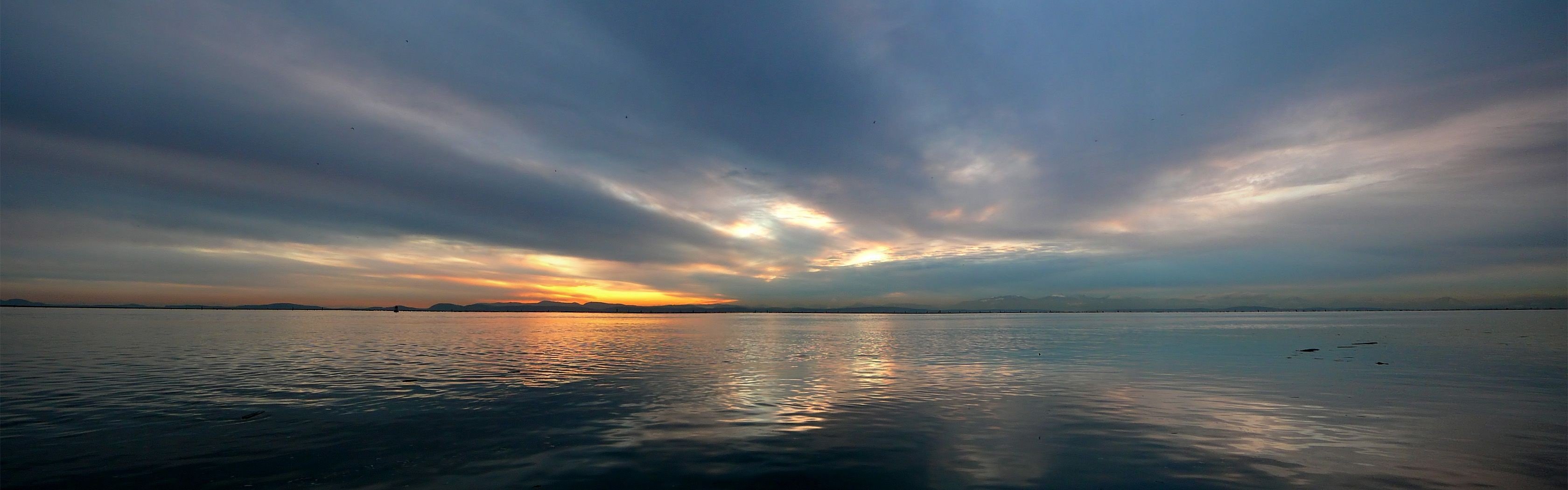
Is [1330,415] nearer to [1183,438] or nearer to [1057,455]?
[1183,438]

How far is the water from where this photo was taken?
16.0m

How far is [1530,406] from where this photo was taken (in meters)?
26.0

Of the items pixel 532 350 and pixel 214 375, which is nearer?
pixel 214 375

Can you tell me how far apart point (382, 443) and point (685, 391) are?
1481 cm

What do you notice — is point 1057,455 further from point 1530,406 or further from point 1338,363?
point 1338,363

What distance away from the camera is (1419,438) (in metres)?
20.3

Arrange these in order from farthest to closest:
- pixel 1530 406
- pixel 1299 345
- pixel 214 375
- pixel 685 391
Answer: pixel 1299 345 < pixel 214 375 < pixel 685 391 < pixel 1530 406

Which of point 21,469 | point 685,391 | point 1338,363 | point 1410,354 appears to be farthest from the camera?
point 1410,354

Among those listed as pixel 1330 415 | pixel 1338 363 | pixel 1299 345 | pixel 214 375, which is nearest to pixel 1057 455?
pixel 1330 415

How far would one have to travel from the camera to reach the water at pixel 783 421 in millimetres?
16047

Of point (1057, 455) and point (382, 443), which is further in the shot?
point (382, 443)

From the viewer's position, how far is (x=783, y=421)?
23672mm

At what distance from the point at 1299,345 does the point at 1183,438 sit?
202ft

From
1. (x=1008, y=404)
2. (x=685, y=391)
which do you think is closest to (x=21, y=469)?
(x=685, y=391)
